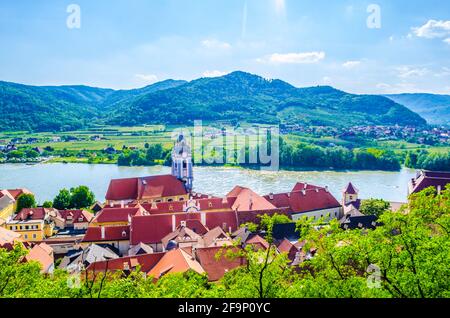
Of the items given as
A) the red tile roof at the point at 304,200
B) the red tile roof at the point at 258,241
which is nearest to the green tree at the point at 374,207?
the red tile roof at the point at 304,200

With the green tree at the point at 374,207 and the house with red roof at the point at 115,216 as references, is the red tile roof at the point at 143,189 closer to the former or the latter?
the house with red roof at the point at 115,216

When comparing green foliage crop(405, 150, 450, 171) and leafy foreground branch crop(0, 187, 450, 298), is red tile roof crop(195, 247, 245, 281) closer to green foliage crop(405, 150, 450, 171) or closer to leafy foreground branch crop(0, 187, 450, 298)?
leafy foreground branch crop(0, 187, 450, 298)

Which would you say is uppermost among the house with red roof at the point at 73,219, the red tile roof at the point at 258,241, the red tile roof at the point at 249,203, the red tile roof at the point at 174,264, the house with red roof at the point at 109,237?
the red tile roof at the point at 249,203

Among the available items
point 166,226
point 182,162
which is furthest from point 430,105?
Result: point 166,226

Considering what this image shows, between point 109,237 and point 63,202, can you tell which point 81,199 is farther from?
point 109,237

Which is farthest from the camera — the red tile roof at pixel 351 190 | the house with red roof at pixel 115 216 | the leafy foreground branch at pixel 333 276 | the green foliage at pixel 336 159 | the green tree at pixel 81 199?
the green foliage at pixel 336 159
